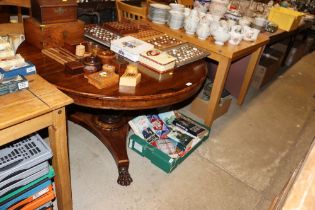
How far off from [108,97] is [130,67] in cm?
21

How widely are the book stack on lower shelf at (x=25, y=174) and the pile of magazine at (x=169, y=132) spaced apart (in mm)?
834

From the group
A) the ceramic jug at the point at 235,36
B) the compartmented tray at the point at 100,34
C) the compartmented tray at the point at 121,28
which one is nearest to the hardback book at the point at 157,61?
the compartmented tray at the point at 100,34

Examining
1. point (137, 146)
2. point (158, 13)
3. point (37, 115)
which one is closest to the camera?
point (37, 115)

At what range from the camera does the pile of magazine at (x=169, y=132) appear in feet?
6.23

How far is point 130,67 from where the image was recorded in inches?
50.9

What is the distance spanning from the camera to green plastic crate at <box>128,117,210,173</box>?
1.78m

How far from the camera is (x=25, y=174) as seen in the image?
42.9 inches

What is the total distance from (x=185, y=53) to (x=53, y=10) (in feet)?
2.62

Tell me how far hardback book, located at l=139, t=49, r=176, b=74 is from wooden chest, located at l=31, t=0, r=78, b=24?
468 mm

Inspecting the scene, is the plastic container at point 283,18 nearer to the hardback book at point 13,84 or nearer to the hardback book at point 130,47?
the hardback book at point 130,47

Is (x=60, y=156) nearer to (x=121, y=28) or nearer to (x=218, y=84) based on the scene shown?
(x=121, y=28)

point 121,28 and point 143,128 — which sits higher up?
point 121,28

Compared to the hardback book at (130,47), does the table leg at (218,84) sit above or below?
below

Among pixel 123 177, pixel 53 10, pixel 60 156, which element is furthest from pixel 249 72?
pixel 60 156
